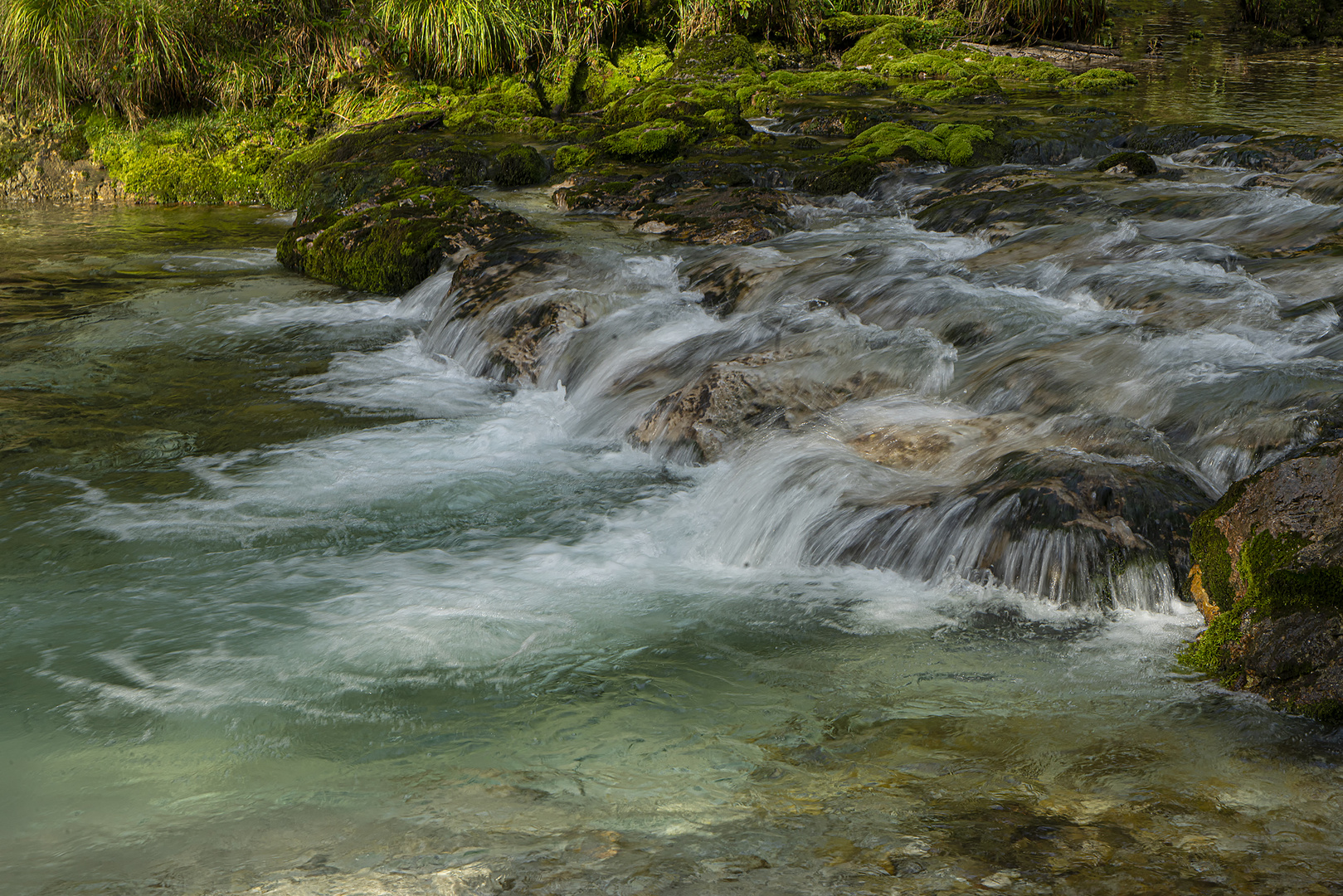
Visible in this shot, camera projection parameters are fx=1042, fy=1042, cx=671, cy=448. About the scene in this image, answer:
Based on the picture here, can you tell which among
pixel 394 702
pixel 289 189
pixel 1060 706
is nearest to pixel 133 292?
pixel 289 189

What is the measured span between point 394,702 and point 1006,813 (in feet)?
6.06

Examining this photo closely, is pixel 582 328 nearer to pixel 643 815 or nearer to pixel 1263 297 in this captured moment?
pixel 1263 297

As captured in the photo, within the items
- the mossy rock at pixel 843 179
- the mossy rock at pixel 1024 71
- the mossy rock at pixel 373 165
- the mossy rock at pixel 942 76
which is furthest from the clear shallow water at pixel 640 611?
the mossy rock at pixel 1024 71

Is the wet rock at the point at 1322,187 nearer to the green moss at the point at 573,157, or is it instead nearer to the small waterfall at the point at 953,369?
the small waterfall at the point at 953,369

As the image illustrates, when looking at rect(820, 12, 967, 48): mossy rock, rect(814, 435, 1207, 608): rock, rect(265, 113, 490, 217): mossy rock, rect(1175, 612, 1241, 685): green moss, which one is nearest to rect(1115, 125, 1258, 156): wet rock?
rect(265, 113, 490, 217): mossy rock

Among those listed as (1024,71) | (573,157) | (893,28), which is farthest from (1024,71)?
(573,157)

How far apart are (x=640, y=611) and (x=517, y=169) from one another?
863 centimetres

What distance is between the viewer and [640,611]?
154 inches

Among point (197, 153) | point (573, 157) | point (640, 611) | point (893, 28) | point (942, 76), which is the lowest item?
point (640, 611)

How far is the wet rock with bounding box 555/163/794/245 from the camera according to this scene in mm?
8875

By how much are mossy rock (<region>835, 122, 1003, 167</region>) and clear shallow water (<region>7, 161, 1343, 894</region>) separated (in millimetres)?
2827

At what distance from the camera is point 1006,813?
2.47 m

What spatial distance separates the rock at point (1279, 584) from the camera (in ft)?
9.83

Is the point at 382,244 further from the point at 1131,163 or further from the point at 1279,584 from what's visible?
the point at 1279,584
